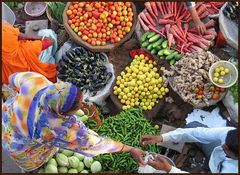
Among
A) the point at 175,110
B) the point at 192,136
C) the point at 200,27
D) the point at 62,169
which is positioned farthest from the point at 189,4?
the point at 62,169

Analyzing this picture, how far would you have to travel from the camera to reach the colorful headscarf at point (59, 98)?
327cm

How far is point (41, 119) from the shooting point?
344 centimetres

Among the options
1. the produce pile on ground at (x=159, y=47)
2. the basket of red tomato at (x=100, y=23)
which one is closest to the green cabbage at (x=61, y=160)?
the basket of red tomato at (x=100, y=23)

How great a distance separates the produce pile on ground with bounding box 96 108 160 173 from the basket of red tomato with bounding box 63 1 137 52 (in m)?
0.88

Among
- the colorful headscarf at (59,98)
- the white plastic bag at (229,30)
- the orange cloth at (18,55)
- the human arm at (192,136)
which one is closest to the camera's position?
the colorful headscarf at (59,98)

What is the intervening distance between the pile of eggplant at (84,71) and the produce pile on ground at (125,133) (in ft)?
1.48

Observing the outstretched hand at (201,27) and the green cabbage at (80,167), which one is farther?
the outstretched hand at (201,27)

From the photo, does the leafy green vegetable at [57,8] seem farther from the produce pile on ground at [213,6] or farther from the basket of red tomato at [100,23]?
the produce pile on ground at [213,6]

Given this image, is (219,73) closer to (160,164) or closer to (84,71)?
(160,164)

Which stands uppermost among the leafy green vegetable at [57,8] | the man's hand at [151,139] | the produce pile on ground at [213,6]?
the produce pile on ground at [213,6]

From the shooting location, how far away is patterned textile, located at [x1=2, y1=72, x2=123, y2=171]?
3.34m

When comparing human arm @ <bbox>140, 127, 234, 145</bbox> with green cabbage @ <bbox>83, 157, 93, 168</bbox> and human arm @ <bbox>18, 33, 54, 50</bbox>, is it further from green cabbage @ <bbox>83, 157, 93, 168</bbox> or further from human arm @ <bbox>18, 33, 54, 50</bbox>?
human arm @ <bbox>18, 33, 54, 50</bbox>

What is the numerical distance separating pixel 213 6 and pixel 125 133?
1735mm

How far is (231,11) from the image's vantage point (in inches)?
187
